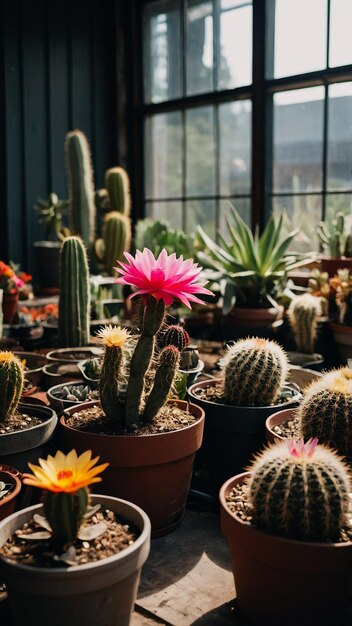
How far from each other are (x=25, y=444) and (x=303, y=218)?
389 cm

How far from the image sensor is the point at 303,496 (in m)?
1.62

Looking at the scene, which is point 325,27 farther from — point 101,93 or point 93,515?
point 93,515

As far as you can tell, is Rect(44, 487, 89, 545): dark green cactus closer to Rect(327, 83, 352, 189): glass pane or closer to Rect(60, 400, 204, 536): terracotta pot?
Rect(60, 400, 204, 536): terracotta pot

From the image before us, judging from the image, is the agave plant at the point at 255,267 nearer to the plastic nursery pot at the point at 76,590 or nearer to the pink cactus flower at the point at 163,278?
the pink cactus flower at the point at 163,278

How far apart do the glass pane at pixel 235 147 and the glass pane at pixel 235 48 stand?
8.2 inches

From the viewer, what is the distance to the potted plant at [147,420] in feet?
6.64

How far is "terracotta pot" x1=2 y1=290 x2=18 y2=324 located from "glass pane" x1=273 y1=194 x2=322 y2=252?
2.27 meters

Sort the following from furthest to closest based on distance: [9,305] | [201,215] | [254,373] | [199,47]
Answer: [201,215], [199,47], [9,305], [254,373]

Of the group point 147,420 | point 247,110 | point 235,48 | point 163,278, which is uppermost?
point 235,48

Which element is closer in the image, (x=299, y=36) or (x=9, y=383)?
(x=9, y=383)

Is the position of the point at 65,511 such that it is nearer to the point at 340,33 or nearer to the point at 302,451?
the point at 302,451

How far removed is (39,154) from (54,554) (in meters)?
5.57

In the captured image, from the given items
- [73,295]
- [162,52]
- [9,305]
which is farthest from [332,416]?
[162,52]

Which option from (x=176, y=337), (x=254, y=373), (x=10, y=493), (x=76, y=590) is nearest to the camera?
(x=76, y=590)
